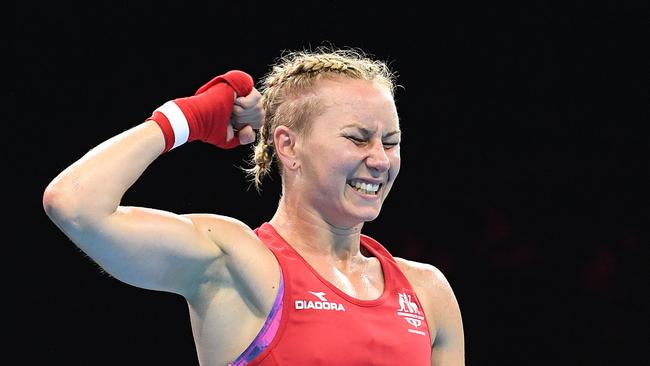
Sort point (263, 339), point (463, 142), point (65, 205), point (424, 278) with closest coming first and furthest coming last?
point (65, 205), point (263, 339), point (424, 278), point (463, 142)

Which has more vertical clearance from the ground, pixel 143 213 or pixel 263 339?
pixel 143 213

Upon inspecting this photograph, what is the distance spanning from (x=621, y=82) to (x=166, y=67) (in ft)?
7.76

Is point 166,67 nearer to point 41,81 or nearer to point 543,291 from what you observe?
point 41,81

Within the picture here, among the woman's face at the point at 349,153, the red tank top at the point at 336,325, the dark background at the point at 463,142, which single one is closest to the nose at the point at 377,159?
the woman's face at the point at 349,153

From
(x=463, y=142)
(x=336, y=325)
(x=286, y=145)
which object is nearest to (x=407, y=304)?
(x=336, y=325)

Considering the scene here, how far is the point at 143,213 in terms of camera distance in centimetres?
196

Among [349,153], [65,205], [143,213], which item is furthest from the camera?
[349,153]

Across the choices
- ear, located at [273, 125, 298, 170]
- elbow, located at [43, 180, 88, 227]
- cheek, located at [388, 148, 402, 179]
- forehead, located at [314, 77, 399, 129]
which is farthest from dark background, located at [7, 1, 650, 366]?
elbow, located at [43, 180, 88, 227]

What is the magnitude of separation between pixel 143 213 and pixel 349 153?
0.56 meters

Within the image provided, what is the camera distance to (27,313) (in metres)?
3.77

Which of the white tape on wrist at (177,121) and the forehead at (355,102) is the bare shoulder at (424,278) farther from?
the white tape on wrist at (177,121)

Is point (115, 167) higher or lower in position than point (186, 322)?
higher

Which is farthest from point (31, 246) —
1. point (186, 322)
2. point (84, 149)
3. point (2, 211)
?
point (186, 322)

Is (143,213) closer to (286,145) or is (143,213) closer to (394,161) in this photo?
(286,145)
